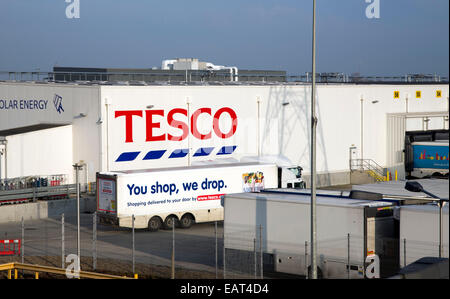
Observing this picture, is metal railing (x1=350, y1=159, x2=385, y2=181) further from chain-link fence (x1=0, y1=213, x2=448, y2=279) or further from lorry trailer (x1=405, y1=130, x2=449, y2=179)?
chain-link fence (x1=0, y1=213, x2=448, y2=279)

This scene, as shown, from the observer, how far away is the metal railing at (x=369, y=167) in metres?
49.6

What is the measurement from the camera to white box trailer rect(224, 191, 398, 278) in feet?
69.7

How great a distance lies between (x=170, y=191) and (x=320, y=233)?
424 inches

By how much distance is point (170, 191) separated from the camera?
31844 mm

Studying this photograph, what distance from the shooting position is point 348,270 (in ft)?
68.6

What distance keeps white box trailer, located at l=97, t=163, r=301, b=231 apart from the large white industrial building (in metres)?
6.51

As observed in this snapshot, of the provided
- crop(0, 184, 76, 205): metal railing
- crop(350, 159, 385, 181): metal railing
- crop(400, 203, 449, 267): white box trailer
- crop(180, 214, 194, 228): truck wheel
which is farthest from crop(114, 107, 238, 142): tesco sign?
crop(400, 203, 449, 267): white box trailer

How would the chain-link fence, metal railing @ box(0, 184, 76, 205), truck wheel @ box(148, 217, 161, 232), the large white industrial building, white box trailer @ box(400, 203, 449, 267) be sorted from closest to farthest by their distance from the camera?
1. white box trailer @ box(400, 203, 449, 267)
2. the chain-link fence
3. truck wheel @ box(148, 217, 161, 232)
4. metal railing @ box(0, 184, 76, 205)
5. the large white industrial building

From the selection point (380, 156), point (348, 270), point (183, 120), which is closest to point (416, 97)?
point (380, 156)

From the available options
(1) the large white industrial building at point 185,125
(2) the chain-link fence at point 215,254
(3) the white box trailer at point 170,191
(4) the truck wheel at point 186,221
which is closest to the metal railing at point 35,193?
(1) the large white industrial building at point 185,125

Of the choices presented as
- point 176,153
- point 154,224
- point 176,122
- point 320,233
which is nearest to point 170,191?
point 154,224

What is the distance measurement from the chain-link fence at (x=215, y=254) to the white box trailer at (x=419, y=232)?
0.09 ft

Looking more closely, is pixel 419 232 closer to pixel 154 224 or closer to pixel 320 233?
pixel 320 233
